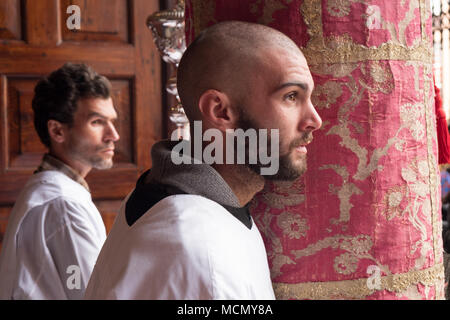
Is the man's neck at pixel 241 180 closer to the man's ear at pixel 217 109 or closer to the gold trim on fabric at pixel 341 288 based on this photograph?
the man's ear at pixel 217 109

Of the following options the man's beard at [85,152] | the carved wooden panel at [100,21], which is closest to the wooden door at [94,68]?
the carved wooden panel at [100,21]

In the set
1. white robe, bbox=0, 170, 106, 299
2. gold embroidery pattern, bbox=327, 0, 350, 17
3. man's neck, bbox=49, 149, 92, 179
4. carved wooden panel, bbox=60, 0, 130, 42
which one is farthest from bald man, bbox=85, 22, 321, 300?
carved wooden panel, bbox=60, 0, 130, 42

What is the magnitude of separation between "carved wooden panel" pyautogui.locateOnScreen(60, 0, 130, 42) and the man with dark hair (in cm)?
61

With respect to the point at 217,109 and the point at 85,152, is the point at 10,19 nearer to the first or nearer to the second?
the point at 85,152

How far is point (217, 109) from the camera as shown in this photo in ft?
2.67

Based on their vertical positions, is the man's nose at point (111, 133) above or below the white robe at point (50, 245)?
above

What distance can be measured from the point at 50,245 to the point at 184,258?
3.84 feet

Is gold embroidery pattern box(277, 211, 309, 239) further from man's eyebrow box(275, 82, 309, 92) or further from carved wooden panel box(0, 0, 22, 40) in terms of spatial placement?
carved wooden panel box(0, 0, 22, 40)

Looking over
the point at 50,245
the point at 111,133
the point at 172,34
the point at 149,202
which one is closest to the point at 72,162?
the point at 111,133

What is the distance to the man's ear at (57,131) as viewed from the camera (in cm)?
201

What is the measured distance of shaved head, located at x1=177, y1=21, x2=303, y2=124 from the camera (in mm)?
793

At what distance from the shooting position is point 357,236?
0.90 meters

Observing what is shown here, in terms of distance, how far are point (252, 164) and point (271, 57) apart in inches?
6.5

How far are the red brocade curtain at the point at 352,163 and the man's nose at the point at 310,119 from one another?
0.07 meters
